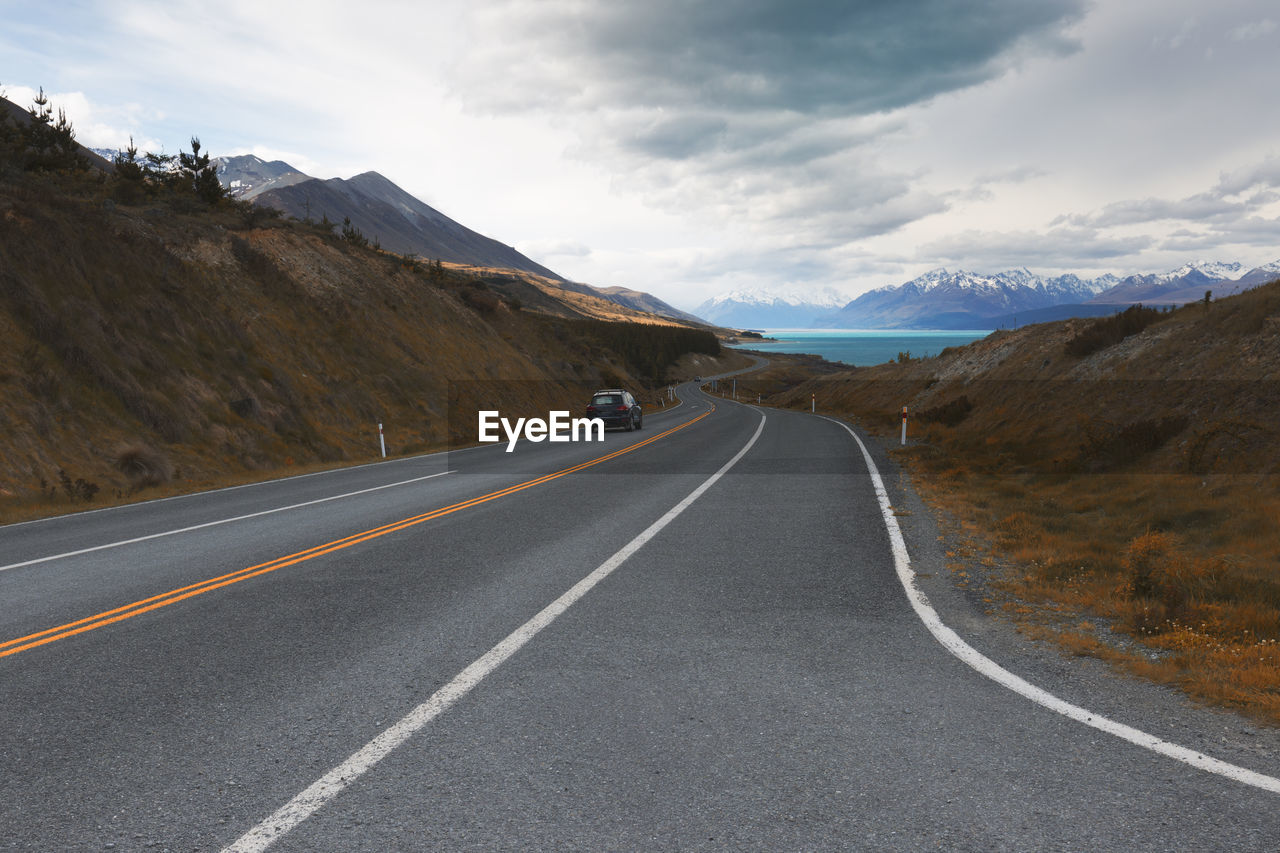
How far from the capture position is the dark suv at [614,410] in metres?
26.5

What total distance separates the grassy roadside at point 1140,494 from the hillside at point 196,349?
1530cm

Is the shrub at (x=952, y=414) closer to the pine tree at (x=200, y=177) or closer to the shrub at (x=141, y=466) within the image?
the shrub at (x=141, y=466)

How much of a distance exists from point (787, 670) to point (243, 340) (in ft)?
80.3

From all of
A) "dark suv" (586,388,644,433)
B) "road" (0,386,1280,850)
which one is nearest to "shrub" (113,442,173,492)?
"road" (0,386,1280,850)

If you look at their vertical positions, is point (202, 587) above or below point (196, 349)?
below

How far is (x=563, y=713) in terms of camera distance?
372 cm

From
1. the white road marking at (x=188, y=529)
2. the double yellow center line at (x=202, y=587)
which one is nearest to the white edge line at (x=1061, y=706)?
the double yellow center line at (x=202, y=587)

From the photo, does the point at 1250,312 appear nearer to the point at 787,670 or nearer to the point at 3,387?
the point at 787,670

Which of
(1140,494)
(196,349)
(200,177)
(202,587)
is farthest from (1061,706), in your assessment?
(200,177)

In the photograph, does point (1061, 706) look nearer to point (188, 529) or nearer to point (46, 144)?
point (188, 529)

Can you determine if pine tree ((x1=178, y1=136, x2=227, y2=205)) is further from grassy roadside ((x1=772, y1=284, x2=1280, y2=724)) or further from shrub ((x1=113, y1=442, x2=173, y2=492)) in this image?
grassy roadside ((x1=772, y1=284, x2=1280, y2=724))

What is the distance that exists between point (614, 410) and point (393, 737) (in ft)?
76.1

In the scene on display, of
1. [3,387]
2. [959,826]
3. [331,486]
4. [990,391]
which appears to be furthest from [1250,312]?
[3,387]

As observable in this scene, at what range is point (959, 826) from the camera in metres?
2.73
